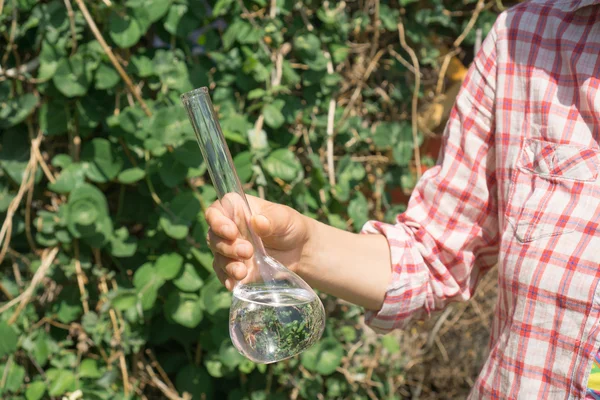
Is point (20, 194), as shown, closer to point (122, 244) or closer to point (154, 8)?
point (122, 244)

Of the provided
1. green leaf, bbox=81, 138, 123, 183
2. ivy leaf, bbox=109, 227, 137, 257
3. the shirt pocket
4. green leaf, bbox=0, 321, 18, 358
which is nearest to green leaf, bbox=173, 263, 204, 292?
ivy leaf, bbox=109, 227, 137, 257

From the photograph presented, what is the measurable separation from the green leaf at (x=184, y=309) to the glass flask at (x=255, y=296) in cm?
77

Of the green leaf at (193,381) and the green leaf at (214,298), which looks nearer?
the green leaf at (214,298)

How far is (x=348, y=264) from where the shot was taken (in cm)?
98

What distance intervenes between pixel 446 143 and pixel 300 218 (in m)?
0.25

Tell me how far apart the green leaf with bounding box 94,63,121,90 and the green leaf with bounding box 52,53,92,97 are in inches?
0.8

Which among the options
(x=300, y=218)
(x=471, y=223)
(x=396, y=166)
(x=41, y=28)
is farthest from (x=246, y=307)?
(x=396, y=166)

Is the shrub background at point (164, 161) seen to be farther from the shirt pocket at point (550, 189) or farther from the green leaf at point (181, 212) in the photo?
the shirt pocket at point (550, 189)

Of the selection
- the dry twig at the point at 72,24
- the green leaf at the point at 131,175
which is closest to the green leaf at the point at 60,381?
the green leaf at the point at 131,175

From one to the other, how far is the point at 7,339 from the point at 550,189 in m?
1.17

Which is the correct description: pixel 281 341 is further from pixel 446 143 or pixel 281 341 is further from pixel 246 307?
pixel 446 143

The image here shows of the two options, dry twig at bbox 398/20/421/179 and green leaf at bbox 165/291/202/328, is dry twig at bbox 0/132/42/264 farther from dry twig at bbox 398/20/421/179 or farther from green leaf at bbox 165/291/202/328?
dry twig at bbox 398/20/421/179

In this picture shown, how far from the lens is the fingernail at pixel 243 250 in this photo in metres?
0.78

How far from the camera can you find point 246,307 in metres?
0.78
